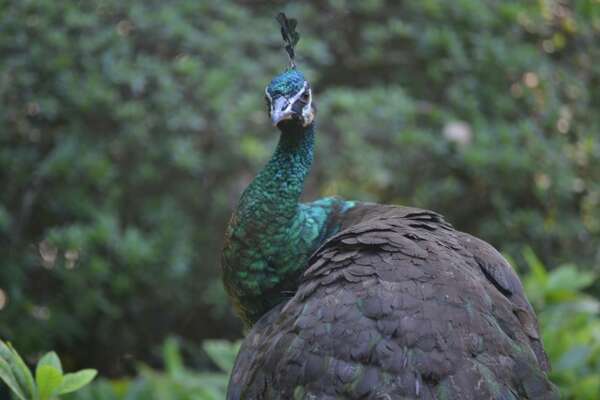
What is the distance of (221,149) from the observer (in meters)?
4.69

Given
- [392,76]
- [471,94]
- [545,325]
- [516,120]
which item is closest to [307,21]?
[392,76]

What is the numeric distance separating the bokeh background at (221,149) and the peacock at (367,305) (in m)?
1.40

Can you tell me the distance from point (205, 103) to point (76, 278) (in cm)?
113

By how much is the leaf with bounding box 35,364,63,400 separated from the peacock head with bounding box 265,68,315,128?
3.36 ft

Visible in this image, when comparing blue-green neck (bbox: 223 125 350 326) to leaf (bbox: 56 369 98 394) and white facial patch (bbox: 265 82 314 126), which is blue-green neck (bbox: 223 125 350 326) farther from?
leaf (bbox: 56 369 98 394)

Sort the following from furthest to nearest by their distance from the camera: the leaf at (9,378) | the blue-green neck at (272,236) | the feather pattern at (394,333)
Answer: the blue-green neck at (272,236) < the leaf at (9,378) < the feather pattern at (394,333)

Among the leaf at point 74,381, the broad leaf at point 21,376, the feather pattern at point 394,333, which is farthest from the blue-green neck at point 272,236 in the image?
the broad leaf at point 21,376

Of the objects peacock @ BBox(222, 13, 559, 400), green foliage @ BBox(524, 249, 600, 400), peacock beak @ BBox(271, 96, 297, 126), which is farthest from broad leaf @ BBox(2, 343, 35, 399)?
green foliage @ BBox(524, 249, 600, 400)

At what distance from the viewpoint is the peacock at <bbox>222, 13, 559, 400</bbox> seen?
2.19 metres

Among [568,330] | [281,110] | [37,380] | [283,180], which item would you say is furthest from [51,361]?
[568,330]

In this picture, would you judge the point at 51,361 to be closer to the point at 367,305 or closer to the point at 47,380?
the point at 47,380

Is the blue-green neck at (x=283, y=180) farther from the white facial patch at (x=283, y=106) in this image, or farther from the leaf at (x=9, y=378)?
the leaf at (x=9, y=378)

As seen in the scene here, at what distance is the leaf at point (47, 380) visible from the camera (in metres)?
2.54

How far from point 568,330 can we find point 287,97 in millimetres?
2325
